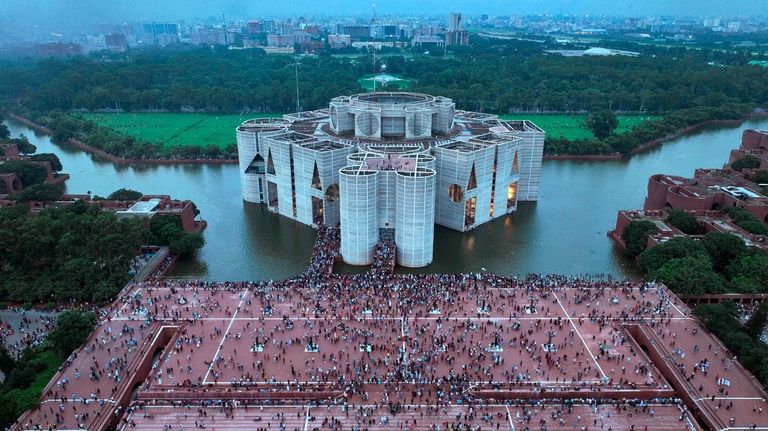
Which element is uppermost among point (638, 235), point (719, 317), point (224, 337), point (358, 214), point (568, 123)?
point (358, 214)

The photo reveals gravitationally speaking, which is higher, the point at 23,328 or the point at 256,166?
the point at 256,166

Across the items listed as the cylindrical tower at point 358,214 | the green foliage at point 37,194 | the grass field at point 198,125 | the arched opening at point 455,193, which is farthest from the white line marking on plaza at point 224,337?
the grass field at point 198,125

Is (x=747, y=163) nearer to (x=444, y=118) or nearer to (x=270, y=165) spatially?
(x=444, y=118)

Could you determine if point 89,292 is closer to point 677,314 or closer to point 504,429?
point 504,429

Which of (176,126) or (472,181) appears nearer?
(472,181)

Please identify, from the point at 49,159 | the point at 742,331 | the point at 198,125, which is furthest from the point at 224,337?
the point at 198,125

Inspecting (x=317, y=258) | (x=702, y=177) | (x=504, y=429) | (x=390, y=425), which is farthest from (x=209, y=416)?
(x=702, y=177)

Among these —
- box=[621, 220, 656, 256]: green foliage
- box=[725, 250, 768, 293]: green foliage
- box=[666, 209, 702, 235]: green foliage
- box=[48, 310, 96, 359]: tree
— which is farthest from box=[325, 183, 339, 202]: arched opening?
box=[725, 250, 768, 293]: green foliage
